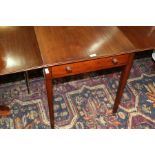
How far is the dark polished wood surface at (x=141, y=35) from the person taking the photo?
1.36 m

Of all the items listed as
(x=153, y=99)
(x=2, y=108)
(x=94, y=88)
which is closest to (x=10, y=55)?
(x=2, y=108)

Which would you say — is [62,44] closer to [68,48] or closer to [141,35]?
[68,48]

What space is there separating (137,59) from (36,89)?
1200 mm

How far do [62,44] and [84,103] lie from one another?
797 mm

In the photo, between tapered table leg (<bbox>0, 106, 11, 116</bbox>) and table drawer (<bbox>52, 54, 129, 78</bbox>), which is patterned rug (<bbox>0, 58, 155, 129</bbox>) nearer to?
tapered table leg (<bbox>0, 106, 11, 116</bbox>)

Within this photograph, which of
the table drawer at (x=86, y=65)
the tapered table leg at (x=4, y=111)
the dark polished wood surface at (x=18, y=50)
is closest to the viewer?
the dark polished wood surface at (x=18, y=50)

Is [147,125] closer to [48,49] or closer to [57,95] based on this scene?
[57,95]

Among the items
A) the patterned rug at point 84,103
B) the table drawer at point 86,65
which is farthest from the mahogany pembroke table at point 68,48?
the patterned rug at point 84,103

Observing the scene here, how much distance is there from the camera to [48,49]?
49.3 inches

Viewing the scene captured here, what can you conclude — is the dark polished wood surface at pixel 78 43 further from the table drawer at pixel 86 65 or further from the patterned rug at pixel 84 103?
the patterned rug at pixel 84 103

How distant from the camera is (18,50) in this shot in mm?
1240

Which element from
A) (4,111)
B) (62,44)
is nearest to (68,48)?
(62,44)

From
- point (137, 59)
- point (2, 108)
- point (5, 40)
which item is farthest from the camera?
point (137, 59)

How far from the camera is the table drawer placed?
49.4 inches
